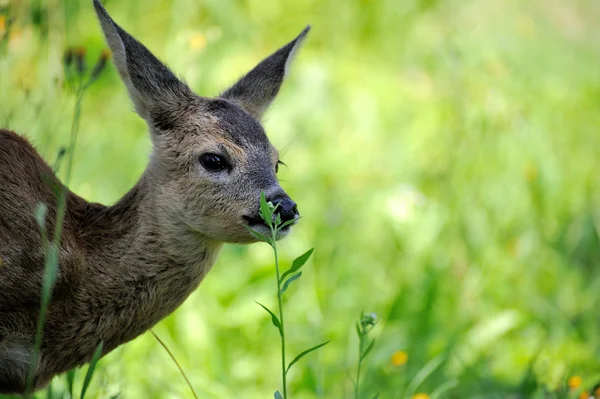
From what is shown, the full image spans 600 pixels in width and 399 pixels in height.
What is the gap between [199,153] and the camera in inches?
138

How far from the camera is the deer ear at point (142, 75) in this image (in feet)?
11.3

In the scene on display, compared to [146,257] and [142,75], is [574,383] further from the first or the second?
[142,75]

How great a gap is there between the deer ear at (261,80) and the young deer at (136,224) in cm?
30

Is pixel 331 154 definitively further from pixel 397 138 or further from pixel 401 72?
pixel 401 72

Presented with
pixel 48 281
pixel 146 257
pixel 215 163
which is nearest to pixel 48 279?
pixel 48 281

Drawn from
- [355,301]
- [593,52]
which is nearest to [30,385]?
[355,301]

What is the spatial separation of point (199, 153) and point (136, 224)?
0.36m

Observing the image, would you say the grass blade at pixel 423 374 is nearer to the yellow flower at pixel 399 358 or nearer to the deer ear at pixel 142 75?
the yellow flower at pixel 399 358

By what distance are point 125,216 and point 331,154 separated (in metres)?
3.47

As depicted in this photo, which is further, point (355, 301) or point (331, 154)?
point (331, 154)

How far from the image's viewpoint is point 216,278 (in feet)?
16.0

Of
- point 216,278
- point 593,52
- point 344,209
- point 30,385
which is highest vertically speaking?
point 593,52

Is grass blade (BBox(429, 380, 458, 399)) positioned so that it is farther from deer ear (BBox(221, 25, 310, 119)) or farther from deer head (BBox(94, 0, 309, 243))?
deer ear (BBox(221, 25, 310, 119))

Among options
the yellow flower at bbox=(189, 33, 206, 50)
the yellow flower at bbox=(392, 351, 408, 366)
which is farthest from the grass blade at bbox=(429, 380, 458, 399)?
the yellow flower at bbox=(189, 33, 206, 50)
